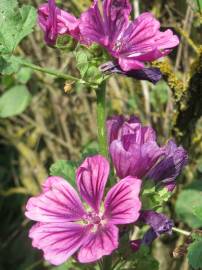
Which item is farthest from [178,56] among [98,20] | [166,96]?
[98,20]

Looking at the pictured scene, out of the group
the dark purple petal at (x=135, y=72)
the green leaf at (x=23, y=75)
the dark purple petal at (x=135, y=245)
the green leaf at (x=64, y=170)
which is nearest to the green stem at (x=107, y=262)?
the dark purple petal at (x=135, y=245)

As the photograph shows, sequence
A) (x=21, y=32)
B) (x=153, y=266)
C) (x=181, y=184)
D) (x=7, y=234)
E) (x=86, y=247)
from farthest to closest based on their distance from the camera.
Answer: (x=7, y=234), (x=181, y=184), (x=153, y=266), (x=21, y=32), (x=86, y=247)

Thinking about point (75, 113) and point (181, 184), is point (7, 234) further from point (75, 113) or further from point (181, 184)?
point (181, 184)

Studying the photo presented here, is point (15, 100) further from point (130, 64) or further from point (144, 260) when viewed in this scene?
point (130, 64)

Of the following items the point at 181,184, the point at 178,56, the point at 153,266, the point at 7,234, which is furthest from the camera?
the point at 7,234

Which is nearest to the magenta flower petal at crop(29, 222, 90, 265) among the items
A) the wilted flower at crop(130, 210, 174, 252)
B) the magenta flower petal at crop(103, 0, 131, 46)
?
the wilted flower at crop(130, 210, 174, 252)

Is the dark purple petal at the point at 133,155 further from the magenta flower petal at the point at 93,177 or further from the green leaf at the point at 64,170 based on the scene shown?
the green leaf at the point at 64,170
